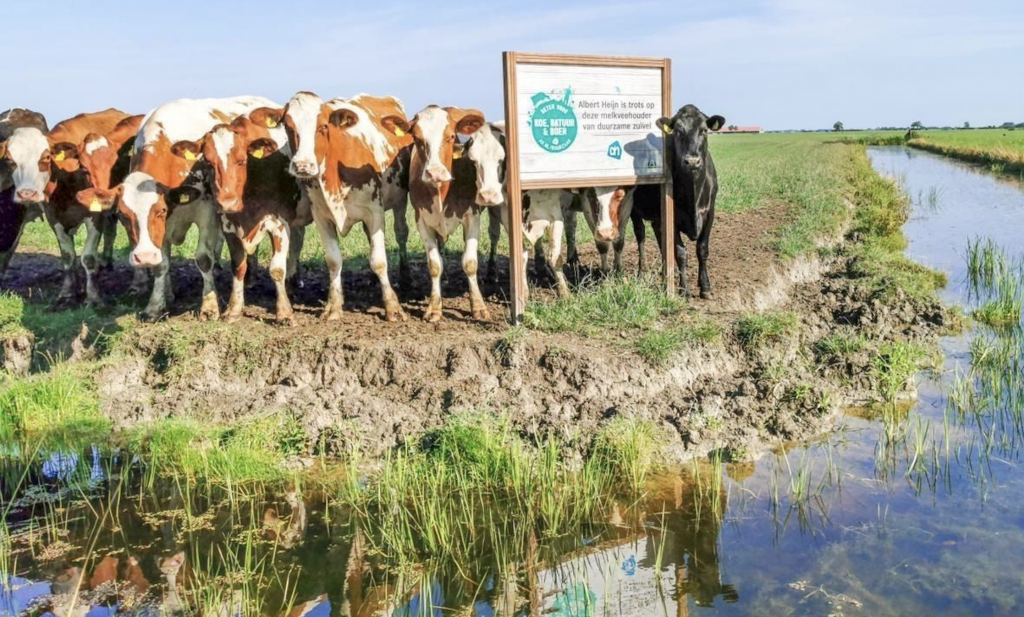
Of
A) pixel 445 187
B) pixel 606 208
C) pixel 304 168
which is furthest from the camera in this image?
pixel 606 208

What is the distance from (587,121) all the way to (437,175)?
1479 millimetres

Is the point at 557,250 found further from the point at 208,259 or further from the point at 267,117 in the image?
the point at 208,259

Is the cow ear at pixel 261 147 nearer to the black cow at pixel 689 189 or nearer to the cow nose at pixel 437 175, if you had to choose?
the cow nose at pixel 437 175

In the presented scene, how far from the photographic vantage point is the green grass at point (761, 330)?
25.0 feet

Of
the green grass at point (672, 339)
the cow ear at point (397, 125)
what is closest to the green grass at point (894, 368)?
the green grass at point (672, 339)

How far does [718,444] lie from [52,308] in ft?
23.7

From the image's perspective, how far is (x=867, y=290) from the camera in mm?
9375

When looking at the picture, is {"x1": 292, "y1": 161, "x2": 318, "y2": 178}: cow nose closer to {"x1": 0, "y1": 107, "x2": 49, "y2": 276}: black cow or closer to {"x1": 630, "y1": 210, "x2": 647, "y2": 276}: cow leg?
{"x1": 630, "y1": 210, "x2": 647, "y2": 276}: cow leg

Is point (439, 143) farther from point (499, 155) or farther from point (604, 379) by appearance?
point (604, 379)

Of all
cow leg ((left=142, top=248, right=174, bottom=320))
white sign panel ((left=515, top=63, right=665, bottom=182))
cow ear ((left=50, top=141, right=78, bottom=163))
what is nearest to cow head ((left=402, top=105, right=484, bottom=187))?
white sign panel ((left=515, top=63, right=665, bottom=182))

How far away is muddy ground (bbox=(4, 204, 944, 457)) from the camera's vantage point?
6516 mm

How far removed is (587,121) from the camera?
8.02 metres

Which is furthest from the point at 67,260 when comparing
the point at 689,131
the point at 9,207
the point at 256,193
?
the point at 689,131

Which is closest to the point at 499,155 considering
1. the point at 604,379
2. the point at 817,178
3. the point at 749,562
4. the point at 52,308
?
the point at 604,379
